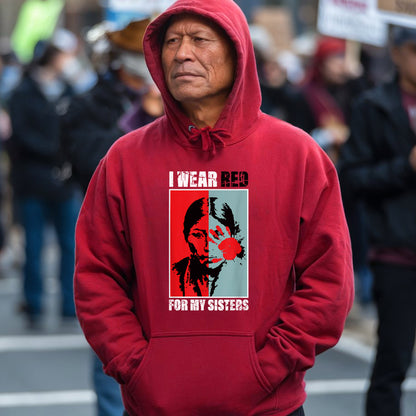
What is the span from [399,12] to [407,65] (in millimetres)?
315

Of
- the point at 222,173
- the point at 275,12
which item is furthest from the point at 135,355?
the point at 275,12

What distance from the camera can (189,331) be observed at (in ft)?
10.1

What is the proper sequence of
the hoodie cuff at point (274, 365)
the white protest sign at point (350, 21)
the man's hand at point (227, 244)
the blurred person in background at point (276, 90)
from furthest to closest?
the blurred person in background at point (276, 90) < the white protest sign at point (350, 21) < the man's hand at point (227, 244) < the hoodie cuff at point (274, 365)

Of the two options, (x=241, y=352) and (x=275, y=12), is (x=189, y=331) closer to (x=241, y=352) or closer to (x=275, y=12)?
(x=241, y=352)

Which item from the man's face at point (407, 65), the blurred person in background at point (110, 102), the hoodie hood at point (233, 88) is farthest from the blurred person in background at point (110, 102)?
the hoodie hood at point (233, 88)

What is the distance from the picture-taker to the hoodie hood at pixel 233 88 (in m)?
3.11

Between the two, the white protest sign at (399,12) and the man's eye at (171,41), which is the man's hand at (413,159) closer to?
the white protest sign at (399,12)

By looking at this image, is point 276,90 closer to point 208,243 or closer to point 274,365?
point 208,243

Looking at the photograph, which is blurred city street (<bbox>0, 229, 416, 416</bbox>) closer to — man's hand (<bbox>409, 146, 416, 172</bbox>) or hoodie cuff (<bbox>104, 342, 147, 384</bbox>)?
man's hand (<bbox>409, 146, 416, 172</bbox>)

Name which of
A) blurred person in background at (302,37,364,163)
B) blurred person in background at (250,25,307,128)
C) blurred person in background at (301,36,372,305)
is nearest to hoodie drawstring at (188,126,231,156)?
blurred person in background at (301,36,372,305)

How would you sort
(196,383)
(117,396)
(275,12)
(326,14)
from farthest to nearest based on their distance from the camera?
1. (275,12)
2. (326,14)
3. (117,396)
4. (196,383)

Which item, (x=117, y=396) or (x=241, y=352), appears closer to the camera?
(x=241, y=352)

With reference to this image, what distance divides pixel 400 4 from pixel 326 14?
7.60 feet

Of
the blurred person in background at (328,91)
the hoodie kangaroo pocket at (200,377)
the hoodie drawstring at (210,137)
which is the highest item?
the blurred person in background at (328,91)
